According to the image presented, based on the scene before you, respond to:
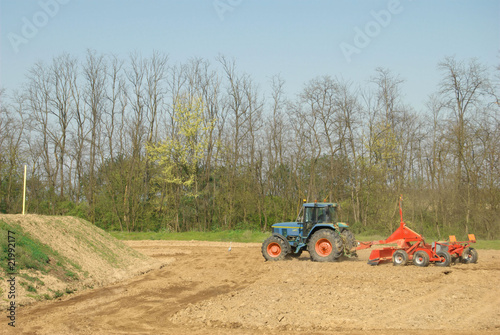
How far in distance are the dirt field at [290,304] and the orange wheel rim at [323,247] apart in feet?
3.90

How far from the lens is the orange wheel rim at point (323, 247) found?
14836 millimetres

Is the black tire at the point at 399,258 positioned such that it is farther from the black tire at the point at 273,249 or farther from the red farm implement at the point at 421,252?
the black tire at the point at 273,249

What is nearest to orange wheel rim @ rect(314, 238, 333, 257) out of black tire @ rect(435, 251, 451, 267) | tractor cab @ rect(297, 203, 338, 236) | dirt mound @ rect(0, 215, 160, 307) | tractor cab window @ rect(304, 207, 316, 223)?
tractor cab @ rect(297, 203, 338, 236)

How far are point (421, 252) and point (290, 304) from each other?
21.0 ft

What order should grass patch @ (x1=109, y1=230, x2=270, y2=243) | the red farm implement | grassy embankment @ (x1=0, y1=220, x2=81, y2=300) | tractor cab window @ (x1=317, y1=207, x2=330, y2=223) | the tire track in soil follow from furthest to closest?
grass patch @ (x1=109, y1=230, x2=270, y2=243) → tractor cab window @ (x1=317, y1=207, x2=330, y2=223) → the red farm implement → grassy embankment @ (x1=0, y1=220, x2=81, y2=300) → the tire track in soil

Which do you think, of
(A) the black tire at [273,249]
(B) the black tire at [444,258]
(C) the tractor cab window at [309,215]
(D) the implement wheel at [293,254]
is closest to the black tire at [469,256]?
(B) the black tire at [444,258]

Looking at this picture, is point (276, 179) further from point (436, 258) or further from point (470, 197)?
point (436, 258)

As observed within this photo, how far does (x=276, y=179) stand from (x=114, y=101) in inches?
651

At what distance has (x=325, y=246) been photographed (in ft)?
48.8

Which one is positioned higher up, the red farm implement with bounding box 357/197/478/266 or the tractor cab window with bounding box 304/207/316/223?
the tractor cab window with bounding box 304/207/316/223

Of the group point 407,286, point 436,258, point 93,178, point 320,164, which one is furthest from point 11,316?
point 93,178

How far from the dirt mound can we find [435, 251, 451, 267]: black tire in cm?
980

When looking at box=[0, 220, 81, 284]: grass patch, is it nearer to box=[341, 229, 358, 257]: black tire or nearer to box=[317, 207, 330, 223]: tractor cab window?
box=[317, 207, 330, 223]: tractor cab window

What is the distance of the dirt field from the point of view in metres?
7.48
